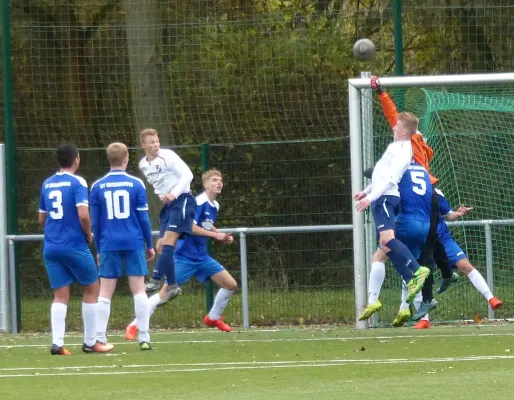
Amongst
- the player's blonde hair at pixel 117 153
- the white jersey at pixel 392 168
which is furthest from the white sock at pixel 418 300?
the player's blonde hair at pixel 117 153

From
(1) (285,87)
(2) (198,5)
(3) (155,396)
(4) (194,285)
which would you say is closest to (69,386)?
(3) (155,396)

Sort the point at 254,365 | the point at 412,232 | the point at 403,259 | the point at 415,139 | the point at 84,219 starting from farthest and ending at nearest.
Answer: the point at 415,139, the point at 412,232, the point at 403,259, the point at 84,219, the point at 254,365

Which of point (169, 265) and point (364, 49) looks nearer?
point (169, 265)

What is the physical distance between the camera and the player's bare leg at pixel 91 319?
11.0 m

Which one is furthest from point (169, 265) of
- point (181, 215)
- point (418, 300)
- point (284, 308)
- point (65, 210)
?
point (284, 308)

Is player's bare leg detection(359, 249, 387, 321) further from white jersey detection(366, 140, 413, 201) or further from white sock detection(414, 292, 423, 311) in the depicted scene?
white jersey detection(366, 140, 413, 201)

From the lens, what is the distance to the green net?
14359 mm

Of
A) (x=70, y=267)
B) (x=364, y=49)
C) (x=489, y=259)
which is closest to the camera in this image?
(x=70, y=267)

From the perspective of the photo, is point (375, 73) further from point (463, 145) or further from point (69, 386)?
point (69, 386)

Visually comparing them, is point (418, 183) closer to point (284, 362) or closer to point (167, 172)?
point (167, 172)

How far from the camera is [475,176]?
583 inches

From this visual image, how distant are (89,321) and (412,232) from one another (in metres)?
3.27

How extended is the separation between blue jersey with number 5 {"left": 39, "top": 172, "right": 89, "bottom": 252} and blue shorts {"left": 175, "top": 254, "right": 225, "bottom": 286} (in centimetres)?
241

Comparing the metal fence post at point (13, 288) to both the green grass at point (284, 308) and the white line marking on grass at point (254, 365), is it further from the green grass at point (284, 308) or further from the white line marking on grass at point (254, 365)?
the white line marking on grass at point (254, 365)
